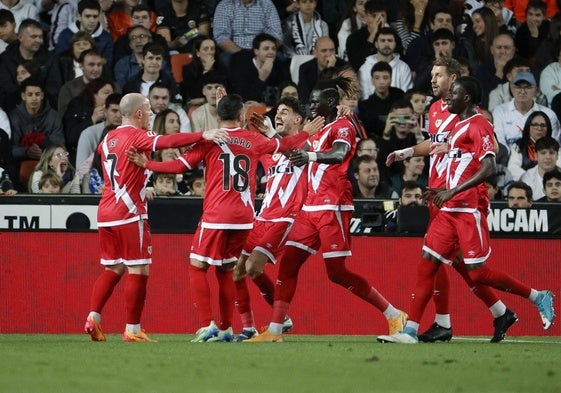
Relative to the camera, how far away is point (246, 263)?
42.1 ft

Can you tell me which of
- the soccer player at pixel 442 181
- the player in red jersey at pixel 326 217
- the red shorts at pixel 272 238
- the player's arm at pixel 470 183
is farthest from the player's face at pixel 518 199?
the red shorts at pixel 272 238

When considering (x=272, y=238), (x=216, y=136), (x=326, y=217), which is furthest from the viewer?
(x=272, y=238)

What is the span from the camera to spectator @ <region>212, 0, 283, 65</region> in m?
19.0

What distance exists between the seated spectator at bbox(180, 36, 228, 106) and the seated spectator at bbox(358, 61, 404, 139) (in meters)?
2.01

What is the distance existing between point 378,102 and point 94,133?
156 inches

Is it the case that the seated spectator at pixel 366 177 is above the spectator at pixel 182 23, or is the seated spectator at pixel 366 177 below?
below

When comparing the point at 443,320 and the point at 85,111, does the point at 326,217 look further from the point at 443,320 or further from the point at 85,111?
the point at 85,111

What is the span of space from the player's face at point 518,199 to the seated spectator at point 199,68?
473 centimetres

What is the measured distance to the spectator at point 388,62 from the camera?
722 inches

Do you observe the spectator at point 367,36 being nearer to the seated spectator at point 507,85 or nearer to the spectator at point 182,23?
the spectator at point 182,23

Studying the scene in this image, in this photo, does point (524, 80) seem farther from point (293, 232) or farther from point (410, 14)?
point (293, 232)

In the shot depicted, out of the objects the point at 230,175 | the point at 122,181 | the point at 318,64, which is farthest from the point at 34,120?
the point at 230,175

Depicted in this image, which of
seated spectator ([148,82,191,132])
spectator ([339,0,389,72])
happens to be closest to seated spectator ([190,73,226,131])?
seated spectator ([148,82,191,132])

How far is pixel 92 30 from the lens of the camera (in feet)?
61.8
